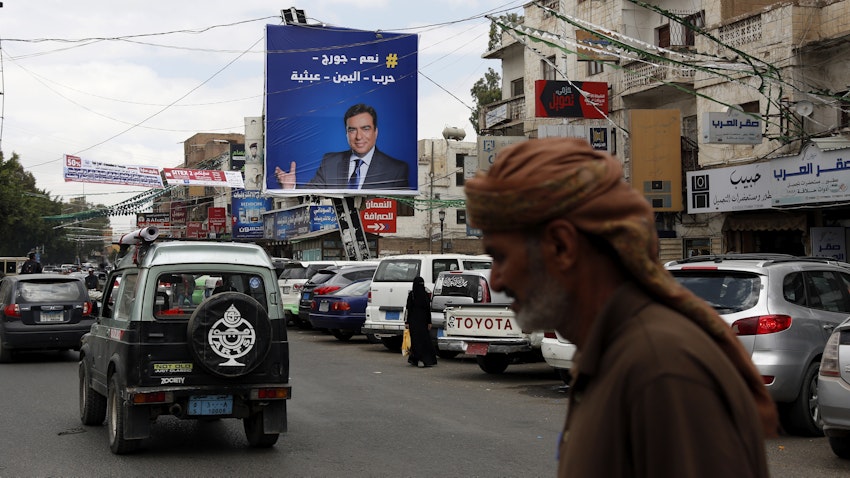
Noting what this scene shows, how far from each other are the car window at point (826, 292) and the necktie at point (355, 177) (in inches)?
1186

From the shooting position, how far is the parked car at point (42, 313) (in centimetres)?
1839

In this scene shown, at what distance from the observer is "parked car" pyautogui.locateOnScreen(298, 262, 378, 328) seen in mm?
23938

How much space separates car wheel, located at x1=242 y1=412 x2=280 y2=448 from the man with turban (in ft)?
25.2

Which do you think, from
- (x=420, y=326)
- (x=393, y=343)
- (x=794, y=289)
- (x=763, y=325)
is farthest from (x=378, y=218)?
(x=763, y=325)

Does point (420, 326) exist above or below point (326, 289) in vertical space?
below

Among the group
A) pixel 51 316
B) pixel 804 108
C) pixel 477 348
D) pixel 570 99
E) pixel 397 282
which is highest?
pixel 570 99

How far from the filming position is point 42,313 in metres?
18.7

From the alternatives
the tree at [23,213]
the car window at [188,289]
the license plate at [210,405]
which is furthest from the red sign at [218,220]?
the license plate at [210,405]

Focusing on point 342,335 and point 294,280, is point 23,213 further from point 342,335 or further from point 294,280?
point 342,335

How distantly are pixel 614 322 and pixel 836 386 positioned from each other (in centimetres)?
732

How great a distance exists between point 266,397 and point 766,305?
5.17 meters

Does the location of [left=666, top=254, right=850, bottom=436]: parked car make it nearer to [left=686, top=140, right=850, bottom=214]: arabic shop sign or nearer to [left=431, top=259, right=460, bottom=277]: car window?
[left=431, top=259, right=460, bottom=277]: car window

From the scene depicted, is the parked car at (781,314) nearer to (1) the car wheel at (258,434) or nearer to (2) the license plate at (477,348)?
(1) the car wheel at (258,434)

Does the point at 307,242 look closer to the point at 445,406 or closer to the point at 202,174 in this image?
the point at 202,174
